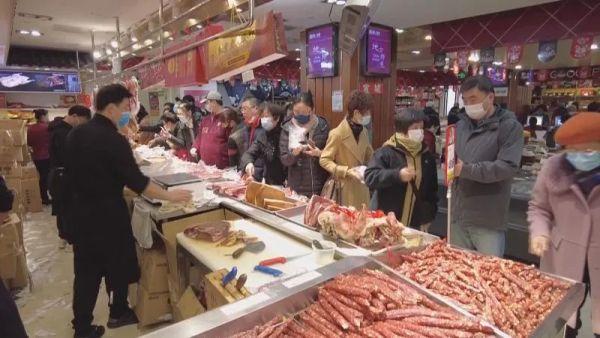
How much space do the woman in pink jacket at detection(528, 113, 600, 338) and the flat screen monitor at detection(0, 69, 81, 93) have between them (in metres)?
12.0

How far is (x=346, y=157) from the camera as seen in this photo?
11.3 ft

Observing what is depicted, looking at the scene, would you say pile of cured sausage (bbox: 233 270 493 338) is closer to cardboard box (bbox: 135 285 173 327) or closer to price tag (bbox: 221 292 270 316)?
price tag (bbox: 221 292 270 316)

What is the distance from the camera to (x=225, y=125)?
4.85 m

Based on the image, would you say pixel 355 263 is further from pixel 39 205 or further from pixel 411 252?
pixel 39 205

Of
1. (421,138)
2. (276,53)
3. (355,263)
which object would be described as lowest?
(355,263)

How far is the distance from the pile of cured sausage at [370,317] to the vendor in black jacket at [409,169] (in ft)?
4.55

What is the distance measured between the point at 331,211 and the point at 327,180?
1.54 m

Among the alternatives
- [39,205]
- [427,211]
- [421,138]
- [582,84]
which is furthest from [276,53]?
[582,84]

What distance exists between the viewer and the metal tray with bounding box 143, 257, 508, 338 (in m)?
1.14

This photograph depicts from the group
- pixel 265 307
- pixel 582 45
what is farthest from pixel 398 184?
pixel 582 45

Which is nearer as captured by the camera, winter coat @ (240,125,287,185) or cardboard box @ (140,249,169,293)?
cardboard box @ (140,249,169,293)

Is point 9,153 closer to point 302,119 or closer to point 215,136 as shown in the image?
point 215,136

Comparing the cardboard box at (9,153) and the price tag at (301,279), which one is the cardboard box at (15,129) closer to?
the cardboard box at (9,153)

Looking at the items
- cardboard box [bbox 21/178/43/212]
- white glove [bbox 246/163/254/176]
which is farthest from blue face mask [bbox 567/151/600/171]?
cardboard box [bbox 21/178/43/212]
